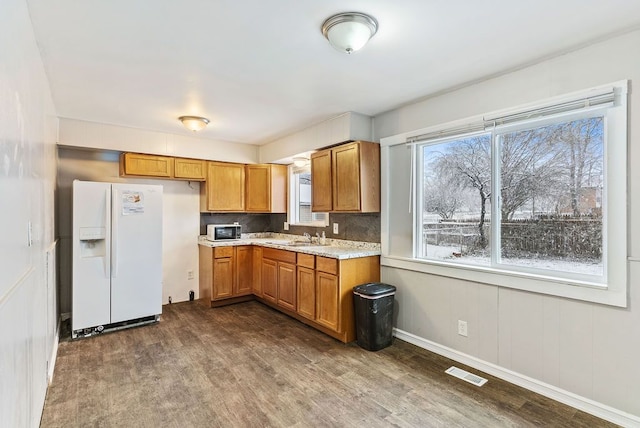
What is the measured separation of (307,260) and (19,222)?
8.67ft

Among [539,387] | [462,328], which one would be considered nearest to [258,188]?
[462,328]

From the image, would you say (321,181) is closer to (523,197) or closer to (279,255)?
(279,255)

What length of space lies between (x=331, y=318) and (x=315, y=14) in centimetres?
272

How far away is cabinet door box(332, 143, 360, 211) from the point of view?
356 centimetres

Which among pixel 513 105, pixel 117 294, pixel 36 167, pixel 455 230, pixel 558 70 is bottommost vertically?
pixel 117 294

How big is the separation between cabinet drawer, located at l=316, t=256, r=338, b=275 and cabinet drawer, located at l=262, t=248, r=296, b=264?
1.65 ft

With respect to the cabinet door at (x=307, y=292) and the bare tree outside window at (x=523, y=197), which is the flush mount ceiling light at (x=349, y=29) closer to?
the bare tree outside window at (x=523, y=197)

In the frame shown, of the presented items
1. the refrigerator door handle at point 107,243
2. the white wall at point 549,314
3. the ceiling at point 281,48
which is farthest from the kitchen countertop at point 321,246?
the ceiling at point 281,48

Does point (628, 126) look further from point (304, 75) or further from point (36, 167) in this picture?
point (36, 167)

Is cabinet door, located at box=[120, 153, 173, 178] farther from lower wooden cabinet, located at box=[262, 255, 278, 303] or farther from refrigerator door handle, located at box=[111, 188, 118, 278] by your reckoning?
lower wooden cabinet, located at box=[262, 255, 278, 303]

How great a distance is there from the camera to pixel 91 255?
367cm

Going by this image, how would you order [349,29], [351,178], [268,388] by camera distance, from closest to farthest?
[349,29], [268,388], [351,178]

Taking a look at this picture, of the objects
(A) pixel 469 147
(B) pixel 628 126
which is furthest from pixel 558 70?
(A) pixel 469 147

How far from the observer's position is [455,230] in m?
3.17
